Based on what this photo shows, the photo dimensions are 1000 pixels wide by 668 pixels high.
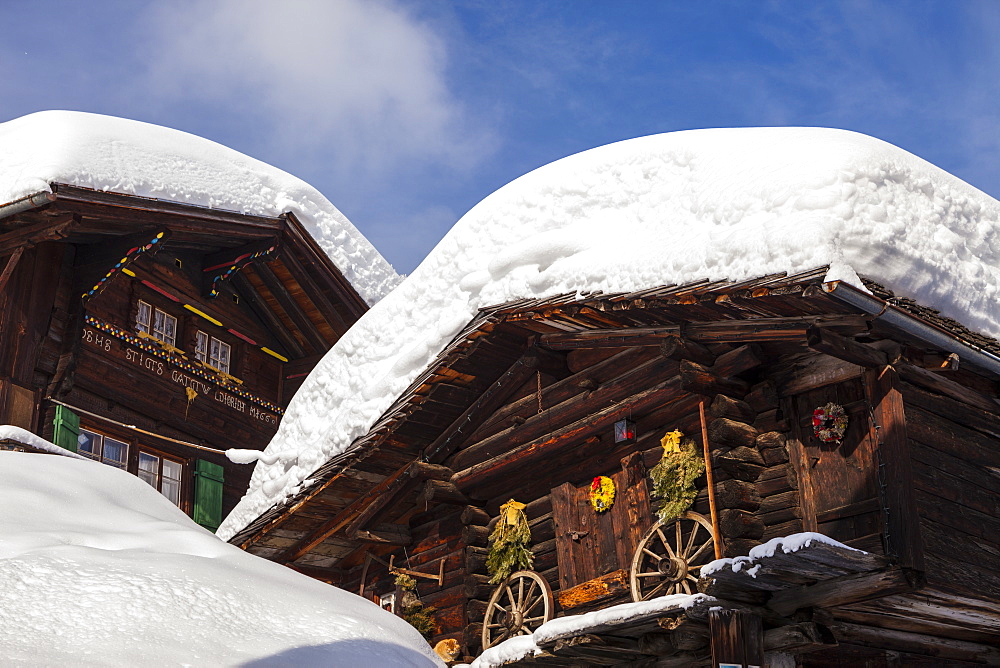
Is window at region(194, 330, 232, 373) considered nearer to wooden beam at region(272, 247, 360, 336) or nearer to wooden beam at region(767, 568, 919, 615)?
wooden beam at region(272, 247, 360, 336)

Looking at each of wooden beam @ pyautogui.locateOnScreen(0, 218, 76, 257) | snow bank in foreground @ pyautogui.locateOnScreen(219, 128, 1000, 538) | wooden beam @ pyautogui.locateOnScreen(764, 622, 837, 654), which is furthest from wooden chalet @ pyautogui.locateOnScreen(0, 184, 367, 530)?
wooden beam @ pyautogui.locateOnScreen(764, 622, 837, 654)

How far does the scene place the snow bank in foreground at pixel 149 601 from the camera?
2.67 metres

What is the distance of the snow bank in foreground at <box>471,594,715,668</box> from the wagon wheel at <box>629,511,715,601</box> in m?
0.36

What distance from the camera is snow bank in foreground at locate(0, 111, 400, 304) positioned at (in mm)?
13547

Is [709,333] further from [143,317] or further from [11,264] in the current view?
[143,317]

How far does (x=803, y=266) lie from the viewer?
668cm

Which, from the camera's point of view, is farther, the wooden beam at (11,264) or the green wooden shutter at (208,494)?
the green wooden shutter at (208,494)

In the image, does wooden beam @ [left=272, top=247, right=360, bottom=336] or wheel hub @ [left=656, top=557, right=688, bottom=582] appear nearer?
wheel hub @ [left=656, top=557, right=688, bottom=582]

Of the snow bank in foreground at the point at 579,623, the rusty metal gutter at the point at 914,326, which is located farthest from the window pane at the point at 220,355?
the rusty metal gutter at the point at 914,326

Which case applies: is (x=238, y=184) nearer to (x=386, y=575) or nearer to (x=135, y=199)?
(x=135, y=199)

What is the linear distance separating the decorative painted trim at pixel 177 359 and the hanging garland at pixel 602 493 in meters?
8.48

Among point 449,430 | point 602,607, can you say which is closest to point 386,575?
point 449,430

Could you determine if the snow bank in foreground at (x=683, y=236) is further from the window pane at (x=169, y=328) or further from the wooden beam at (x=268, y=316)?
the wooden beam at (x=268, y=316)

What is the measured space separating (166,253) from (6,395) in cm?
387
